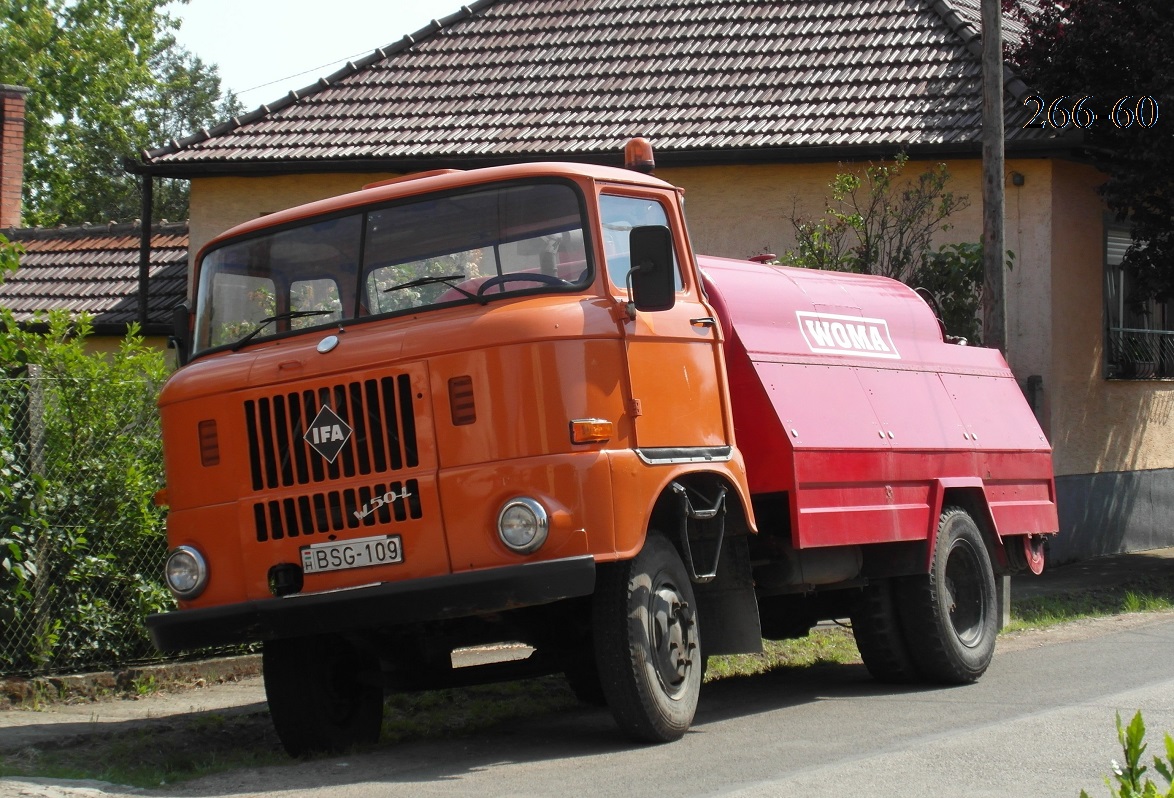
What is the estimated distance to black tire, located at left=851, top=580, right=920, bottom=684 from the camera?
9.55 metres

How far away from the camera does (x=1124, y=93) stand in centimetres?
1606

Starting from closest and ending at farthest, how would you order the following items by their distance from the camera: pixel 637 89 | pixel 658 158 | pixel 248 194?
pixel 658 158
pixel 637 89
pixel 248 194

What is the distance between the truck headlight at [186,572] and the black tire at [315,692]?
0.59 m

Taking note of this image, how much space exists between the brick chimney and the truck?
867 inches

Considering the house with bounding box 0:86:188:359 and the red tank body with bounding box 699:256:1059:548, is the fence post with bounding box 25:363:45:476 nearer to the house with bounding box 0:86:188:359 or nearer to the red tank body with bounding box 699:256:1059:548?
the red tank body with bounding box 699:256:1059:548

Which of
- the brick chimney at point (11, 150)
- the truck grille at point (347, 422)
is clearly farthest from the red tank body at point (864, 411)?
the brick chimney at point (11, 150)

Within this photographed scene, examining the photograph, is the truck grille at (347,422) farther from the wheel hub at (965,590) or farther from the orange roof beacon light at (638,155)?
the wheel hub at (965,590)

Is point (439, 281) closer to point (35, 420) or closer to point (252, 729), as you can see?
point (252, 729)

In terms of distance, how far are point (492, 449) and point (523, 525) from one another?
0.37m

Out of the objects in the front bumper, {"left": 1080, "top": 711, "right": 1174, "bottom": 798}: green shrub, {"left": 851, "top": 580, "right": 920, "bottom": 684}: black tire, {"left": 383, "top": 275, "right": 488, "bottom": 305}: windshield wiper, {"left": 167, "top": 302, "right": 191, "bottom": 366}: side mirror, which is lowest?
{"left": 851, "top": 580, "right": 920, "bottom": 684}: black tire

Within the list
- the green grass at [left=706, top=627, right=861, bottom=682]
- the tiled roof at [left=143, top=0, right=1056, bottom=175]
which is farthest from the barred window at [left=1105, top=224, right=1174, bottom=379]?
the green grass at [left=706, top=627, right=861, bottom=682]

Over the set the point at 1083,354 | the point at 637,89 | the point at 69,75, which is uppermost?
the point at 69,75

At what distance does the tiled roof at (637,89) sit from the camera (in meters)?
18.1

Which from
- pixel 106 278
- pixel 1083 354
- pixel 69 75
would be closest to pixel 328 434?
pixel 1083 354
